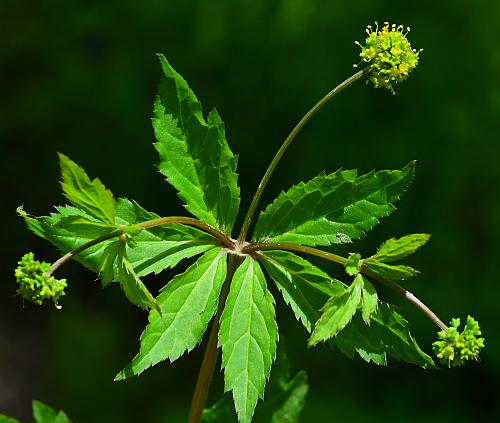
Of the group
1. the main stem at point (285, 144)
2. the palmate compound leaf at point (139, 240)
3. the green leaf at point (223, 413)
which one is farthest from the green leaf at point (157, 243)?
the green leaf at point (223, 413)

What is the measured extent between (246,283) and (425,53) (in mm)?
3127

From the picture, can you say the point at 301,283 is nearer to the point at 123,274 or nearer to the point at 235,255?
the point at 235,255

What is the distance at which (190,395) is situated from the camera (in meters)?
5.09

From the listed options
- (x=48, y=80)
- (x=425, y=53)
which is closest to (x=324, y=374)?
(x=425, y=53)

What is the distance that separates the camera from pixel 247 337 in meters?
1.70

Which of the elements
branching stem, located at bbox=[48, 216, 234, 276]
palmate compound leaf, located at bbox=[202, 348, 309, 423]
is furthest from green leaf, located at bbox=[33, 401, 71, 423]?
branching stem, located at bbox=[48, 216, 234, 276]

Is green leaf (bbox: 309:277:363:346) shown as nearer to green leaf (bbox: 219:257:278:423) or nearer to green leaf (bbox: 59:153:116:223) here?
green leaf (bbox: 219:257:278:423)

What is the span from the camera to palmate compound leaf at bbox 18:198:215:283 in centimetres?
176

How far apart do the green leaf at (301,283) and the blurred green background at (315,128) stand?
2.71 m

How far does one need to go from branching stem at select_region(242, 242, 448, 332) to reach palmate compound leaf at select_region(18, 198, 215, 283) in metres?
0.12

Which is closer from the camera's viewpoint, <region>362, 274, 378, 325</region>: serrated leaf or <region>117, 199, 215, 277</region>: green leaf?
<region>362, 274, 378, 325</region>: serrated leaf

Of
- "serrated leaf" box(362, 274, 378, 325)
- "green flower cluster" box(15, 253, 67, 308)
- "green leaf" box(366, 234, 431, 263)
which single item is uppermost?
"green leaf" box(366, 234, 431, 263)

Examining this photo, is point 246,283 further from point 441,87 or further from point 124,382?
point 124,382

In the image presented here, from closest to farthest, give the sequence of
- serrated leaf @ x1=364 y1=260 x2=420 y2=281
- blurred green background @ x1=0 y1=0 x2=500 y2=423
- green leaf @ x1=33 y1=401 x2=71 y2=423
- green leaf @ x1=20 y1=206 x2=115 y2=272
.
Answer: serrated leaf @ x1=364 y1=260 x2=420 y2=281
green leaf @ x1=20 y1=206 x2=115 y2=272
green leaf @ x1=33 y1=401 x2=71 y2=423
blurred green background @ x1=0 y1=0 x2=500 y2=423
